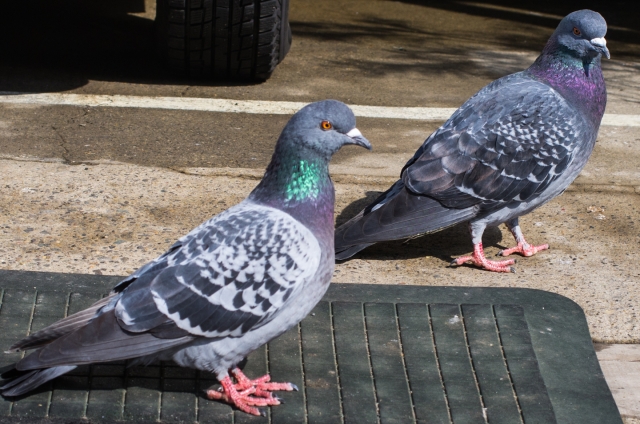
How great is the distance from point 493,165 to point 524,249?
0.56 metres

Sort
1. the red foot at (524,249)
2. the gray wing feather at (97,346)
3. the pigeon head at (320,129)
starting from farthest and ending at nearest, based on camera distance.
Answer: the red foot at (524,249) < the pigeon head at (320,129) < the gray wing feather at (97,346)

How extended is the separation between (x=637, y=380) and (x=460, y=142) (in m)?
1.47

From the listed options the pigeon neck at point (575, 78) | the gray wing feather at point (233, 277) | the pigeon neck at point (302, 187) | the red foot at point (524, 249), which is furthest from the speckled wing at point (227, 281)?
the pigeon neck at point (575, 78)

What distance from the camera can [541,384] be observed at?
11.5 ft

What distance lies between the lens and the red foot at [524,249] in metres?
4.68

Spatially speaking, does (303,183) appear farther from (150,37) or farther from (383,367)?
(150,37)

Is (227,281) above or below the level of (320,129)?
below

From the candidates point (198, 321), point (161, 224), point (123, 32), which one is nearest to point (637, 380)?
point (198, 321)

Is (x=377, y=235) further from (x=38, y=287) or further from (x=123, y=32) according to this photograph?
(x=123, y=32)

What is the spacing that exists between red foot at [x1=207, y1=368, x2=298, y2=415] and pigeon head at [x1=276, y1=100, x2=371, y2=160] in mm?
927

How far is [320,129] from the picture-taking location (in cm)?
328

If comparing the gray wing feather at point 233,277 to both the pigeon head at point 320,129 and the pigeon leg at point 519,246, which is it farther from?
the pigeon leg at point 519,246

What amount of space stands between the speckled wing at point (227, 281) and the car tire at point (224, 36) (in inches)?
144

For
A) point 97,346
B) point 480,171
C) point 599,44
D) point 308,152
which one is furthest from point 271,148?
point 97,346
